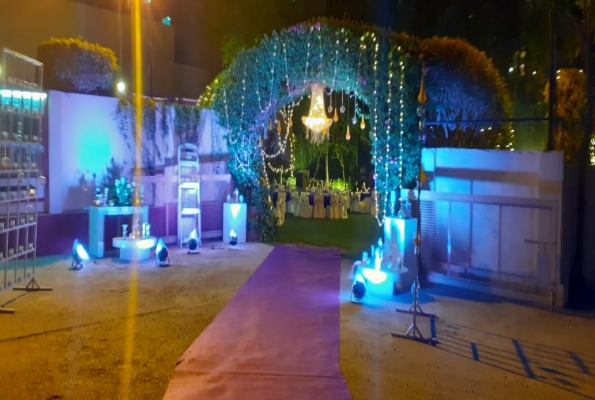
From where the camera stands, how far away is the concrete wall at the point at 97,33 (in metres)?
14.0

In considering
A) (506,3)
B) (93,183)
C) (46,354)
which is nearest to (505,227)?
(46,354)

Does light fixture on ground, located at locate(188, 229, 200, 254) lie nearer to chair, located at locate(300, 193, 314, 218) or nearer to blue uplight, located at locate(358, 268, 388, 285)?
blue uplight, located at locate(358, 268, 388, 285)

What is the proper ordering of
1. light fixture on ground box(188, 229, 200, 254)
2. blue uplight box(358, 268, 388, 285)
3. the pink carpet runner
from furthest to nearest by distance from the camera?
light fixture on ground box(188, 229, 200, 254), blue uplight box(358, 268, 388, 285), the pink carpet runner

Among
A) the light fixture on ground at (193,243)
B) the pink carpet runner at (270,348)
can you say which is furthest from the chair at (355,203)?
the pink carpet runner at (270,348)

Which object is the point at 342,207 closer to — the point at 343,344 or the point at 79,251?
the point at 79,251

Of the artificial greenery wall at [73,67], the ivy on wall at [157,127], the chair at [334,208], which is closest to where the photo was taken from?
the artificial greenery wall at [73,67]

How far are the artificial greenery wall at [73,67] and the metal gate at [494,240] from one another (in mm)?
7123

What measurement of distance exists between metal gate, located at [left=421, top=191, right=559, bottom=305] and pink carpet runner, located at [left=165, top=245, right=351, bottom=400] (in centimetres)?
173

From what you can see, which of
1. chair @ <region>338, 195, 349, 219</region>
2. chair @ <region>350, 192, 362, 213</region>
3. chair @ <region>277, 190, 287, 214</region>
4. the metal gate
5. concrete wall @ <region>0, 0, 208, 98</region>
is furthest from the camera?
chair @ <region>350, 192, 362, 213</region>

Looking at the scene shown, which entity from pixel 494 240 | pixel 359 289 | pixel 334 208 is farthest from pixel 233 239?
pixel 334 208

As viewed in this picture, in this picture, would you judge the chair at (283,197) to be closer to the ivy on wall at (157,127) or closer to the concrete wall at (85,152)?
the ivy on wall at (157,127)

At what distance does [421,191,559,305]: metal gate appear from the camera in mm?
7004

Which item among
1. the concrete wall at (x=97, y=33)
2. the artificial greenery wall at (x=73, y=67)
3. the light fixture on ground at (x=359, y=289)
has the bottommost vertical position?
the light fixture on ground at (x=359, y=289)

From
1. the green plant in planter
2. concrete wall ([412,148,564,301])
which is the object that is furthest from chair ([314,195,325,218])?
concrete wall ([412,148,564,301])
